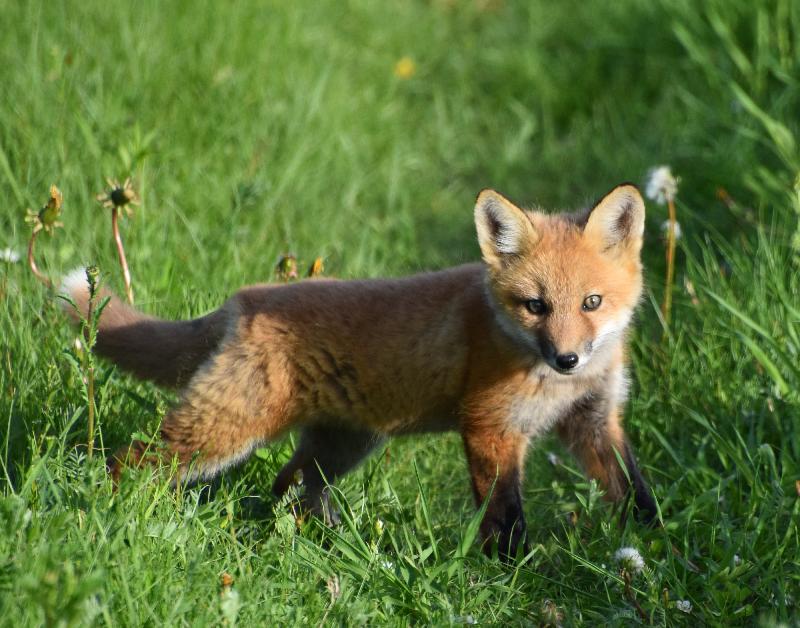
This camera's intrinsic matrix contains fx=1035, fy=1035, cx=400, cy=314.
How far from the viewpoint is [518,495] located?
4.00 metres

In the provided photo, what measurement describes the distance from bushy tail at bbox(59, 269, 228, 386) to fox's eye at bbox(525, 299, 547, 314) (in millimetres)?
1231

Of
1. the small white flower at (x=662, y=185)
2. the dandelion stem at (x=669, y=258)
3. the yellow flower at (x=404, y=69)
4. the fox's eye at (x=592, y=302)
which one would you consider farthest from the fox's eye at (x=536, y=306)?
the yellow flower at (x=404, y=69)

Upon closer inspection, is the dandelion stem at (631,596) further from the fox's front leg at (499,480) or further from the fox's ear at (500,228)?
the fox's ear at (500,228)

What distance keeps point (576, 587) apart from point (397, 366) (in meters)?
1.11

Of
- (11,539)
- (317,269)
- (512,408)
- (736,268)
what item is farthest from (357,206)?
(11,539)

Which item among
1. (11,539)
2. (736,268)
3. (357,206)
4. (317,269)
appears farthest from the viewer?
(357,206)

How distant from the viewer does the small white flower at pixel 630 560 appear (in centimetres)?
348

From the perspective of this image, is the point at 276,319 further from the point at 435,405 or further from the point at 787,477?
the point at 787,477

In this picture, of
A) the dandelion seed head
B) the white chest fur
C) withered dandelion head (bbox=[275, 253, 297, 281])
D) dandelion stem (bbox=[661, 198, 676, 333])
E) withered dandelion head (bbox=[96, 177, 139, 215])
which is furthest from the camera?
dandelion stem (bbox=[661, 198, 676, 333])

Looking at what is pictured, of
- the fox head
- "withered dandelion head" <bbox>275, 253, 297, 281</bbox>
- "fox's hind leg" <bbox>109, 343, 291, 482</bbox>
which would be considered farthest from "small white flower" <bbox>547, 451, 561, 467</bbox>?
"withered dandelion head" <bbox>275, 253, 297, 281</bbox>

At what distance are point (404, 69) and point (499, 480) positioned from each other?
5.04m

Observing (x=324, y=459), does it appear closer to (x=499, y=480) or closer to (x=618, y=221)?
(x=499, y=480)

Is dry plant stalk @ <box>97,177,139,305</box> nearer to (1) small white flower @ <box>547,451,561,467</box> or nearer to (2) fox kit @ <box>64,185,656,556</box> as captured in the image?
(2) fox kit @ <box>64,185,656,556</box>

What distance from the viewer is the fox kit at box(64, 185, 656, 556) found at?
13.1 feet
